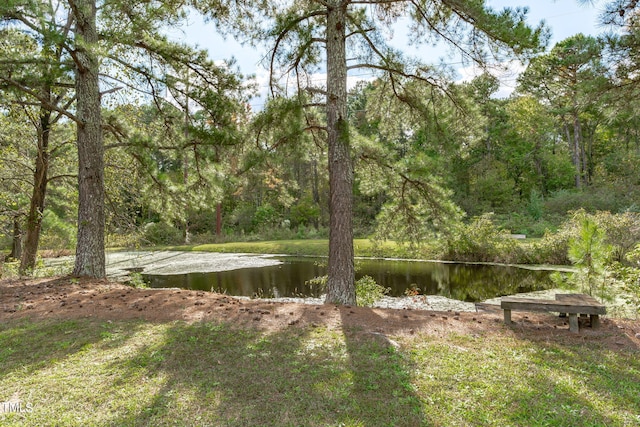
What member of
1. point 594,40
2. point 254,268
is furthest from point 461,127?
point 254,268

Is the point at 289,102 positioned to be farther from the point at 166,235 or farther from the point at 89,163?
the point at 166,235

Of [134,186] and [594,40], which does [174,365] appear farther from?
[134,186]

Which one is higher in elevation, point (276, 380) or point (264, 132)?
point (264, 132)

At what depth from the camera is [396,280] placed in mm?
12062

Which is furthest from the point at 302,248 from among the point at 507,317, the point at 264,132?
the point at 507,317

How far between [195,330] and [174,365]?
93cm

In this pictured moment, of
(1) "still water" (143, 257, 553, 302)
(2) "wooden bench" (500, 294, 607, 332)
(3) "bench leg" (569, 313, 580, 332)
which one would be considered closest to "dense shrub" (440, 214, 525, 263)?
(1) "still water" (143, 257, 553, 302)

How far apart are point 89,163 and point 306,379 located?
6262mm

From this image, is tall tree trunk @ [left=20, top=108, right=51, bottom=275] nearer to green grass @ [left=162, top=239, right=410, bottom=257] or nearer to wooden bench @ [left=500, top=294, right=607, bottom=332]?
wooden bench @ [left=500, top=294, right=607, bottom=332]

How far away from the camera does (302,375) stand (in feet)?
10.6
